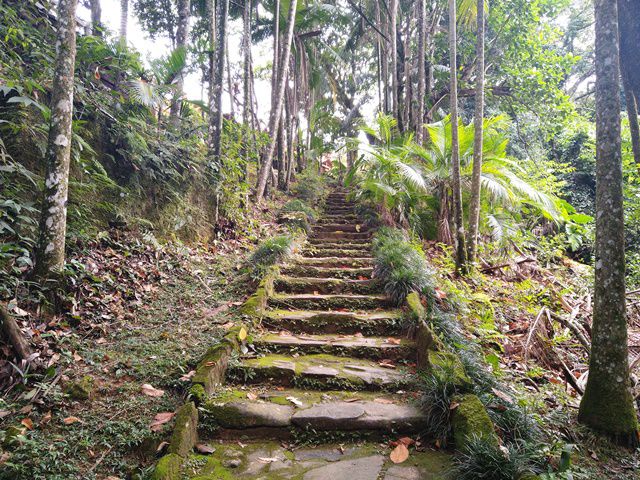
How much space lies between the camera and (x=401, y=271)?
15.6ft

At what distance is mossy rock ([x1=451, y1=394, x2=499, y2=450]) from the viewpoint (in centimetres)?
232

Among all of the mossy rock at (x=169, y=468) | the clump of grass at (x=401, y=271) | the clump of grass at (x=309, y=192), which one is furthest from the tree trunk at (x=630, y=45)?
the clump of grass at (x=309, y=192)

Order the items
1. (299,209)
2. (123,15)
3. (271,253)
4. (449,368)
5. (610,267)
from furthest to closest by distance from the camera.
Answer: (123,15) → (299,209) → (271,253) → (449,368) → (610,267)

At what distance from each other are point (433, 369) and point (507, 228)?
5.23 metres

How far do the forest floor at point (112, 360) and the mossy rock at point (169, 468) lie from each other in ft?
0.49

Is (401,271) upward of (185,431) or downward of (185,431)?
upward

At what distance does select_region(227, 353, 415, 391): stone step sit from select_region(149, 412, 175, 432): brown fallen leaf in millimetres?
655

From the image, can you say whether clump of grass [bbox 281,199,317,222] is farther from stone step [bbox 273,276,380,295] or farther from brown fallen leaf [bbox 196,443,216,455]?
brown fallen leaf [bbox 196,443,216,455]

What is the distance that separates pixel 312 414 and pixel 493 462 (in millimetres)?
1266

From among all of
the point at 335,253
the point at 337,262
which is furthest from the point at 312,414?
the point at 335,253

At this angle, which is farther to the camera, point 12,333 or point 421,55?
point 421,55

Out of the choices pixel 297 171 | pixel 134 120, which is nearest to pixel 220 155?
pixel 134 120

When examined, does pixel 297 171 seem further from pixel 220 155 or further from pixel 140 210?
pixel 140 210

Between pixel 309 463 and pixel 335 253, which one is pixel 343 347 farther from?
pixel 335 253
